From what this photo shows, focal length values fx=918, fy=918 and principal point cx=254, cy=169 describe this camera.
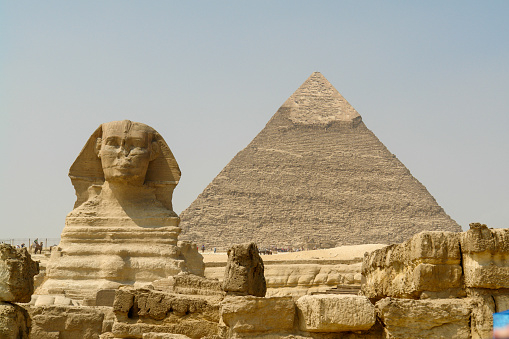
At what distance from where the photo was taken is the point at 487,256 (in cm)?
305

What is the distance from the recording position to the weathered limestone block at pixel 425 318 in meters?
3.03

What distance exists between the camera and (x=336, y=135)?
16738 centimetres

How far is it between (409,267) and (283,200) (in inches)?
6510

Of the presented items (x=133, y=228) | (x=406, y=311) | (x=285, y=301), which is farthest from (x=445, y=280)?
(x=133, y=228)

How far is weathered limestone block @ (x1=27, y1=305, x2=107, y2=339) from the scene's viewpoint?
4047 millimetres

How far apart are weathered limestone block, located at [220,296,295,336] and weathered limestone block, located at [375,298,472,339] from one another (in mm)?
315

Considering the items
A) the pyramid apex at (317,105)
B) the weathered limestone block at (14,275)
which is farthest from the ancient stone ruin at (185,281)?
the pyramid apex at (317,105)

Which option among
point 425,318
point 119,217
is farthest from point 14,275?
point 119,217

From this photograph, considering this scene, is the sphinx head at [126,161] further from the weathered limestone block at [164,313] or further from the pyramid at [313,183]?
the pyramid at [313,183]

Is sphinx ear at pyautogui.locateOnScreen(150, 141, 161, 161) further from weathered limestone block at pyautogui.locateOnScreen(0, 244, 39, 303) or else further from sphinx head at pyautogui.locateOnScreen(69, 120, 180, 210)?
weathered limestone block at pyautogui.locateOnScreen(0, 244, 39, 303)

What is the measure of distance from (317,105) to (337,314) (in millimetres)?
165035

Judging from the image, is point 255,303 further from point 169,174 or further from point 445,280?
point 169,174

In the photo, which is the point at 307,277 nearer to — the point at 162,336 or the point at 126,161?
the point at 126,161

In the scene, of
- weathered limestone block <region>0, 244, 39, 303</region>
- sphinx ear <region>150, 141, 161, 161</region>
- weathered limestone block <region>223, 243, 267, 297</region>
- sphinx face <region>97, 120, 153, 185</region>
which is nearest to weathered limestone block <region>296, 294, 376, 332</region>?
weathered limestone block <region>223, 243, 267, 297</region>
